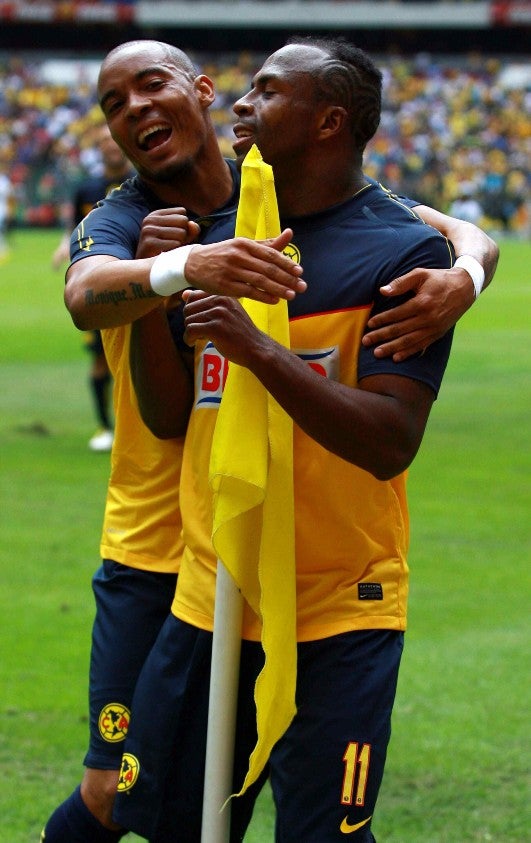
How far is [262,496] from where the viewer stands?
307cm

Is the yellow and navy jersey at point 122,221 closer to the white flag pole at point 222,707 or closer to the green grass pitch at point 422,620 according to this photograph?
the white flag pole at point 222,707

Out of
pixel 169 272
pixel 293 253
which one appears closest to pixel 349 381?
pixel 293 253

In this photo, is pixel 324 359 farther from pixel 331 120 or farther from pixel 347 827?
pixel 347 827

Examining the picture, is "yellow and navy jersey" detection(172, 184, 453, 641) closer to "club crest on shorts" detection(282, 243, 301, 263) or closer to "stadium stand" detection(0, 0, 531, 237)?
"club crest on shorts" detection(282, 243, 301, 263)

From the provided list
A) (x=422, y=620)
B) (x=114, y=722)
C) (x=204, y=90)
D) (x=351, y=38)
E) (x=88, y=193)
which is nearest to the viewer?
(x=114, y=722)

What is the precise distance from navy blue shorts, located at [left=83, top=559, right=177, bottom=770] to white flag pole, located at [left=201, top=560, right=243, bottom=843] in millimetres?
648

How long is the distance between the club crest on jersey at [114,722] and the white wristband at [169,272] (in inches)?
54.4

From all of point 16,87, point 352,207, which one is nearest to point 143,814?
point 352,207

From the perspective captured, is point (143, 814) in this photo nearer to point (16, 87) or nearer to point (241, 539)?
point (241, 539)

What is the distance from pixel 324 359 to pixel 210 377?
0.39m

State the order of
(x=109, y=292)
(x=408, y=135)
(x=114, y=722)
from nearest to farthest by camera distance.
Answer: (x=109, y=292), (x=114, y=722), (x=408, y=135)

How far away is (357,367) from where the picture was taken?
3.18m

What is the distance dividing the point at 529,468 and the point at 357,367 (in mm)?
8430

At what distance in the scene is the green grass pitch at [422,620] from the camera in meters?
5.16
